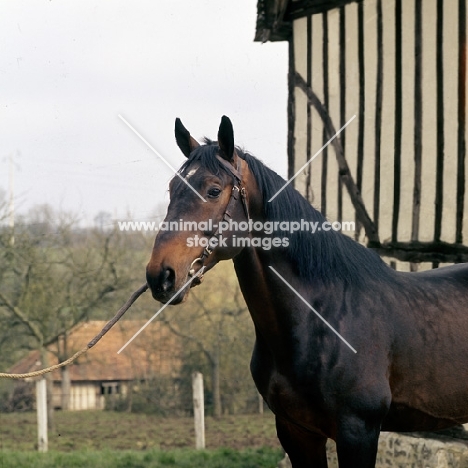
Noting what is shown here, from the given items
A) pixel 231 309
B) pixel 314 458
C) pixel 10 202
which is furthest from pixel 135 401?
pixel 314 458

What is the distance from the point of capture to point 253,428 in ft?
45.9

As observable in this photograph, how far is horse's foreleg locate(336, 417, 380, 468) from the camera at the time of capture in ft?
11.6

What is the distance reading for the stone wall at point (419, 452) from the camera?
656 centimetres

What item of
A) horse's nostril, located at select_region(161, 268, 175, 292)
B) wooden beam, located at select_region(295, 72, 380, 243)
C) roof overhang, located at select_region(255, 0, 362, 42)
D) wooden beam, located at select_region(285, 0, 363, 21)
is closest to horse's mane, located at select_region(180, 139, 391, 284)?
horse's nostril, located at select_region(161, 268, 175, 292)

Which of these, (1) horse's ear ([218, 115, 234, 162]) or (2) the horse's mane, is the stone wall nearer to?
(2) the horse's mane

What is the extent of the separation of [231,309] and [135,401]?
2.89 meters

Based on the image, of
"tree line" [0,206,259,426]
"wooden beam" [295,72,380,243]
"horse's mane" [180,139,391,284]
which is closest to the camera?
"horse's mane" [180,139,391,284]

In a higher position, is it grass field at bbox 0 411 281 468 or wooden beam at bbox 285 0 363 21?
wooden beam at bbox 285 0 363 21

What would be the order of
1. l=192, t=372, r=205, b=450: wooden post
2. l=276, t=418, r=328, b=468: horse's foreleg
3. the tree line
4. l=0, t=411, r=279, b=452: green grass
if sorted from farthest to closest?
the tree line → l=0, t=411, r=279, b=452: green grass → l=192, t=372, r=205, b=450: wooden post → l=276, t=418, r=328, b=468: horse's foreleg

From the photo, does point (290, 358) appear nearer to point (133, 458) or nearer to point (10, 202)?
point (133, 458)

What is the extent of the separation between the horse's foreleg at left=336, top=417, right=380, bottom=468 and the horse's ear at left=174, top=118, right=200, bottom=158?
1.50 m

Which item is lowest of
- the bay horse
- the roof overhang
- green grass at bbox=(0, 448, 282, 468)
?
green grass at bbox=(0, 448, 282, 468)

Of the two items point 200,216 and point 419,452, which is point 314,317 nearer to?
point 200,216

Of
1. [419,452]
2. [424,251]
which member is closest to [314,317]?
[419,452]
